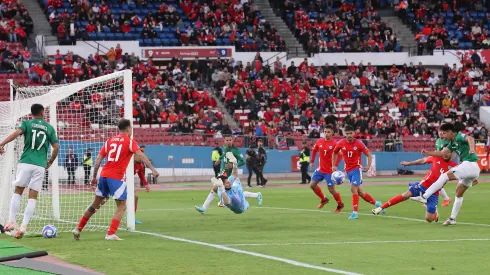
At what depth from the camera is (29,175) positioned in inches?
635

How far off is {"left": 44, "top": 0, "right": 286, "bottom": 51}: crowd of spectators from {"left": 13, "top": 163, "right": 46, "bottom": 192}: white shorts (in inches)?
1300

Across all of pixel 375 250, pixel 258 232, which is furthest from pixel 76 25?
pixel 375 250

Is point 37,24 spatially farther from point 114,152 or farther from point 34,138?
point 114,152

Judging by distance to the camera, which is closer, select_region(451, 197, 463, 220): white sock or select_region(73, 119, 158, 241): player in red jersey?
select_region(73, 119, 158, 241): player in red jersey

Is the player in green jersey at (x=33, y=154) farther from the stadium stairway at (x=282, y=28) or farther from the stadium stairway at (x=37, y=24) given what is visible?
the stadium stairway at (x=282, y=28)

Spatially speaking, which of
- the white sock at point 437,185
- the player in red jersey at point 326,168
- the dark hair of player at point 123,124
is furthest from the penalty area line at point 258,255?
the player in red jersey at point 326,168

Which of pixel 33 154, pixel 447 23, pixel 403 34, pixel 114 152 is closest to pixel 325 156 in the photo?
pixel 114 152

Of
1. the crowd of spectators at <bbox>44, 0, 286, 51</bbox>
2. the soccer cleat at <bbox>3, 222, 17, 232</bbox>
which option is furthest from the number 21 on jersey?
the crowd of spectators at <bbox>44, 0, 286, 51</bbox>

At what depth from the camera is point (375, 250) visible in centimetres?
1390

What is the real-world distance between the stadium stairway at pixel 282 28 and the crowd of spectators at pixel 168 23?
0.98m

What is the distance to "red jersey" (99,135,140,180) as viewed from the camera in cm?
1577

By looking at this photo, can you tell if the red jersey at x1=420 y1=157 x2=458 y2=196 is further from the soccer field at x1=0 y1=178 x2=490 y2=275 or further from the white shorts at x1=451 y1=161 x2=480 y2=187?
the white shorts at x1=451 y1=161 x2=480 y2=187

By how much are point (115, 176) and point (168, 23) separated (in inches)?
1461

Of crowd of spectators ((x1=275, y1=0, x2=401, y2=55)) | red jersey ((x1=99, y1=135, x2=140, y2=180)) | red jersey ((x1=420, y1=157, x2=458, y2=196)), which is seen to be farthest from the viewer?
crowd of spectators ((x1=275, y1=0, x2=401, y2=55))
